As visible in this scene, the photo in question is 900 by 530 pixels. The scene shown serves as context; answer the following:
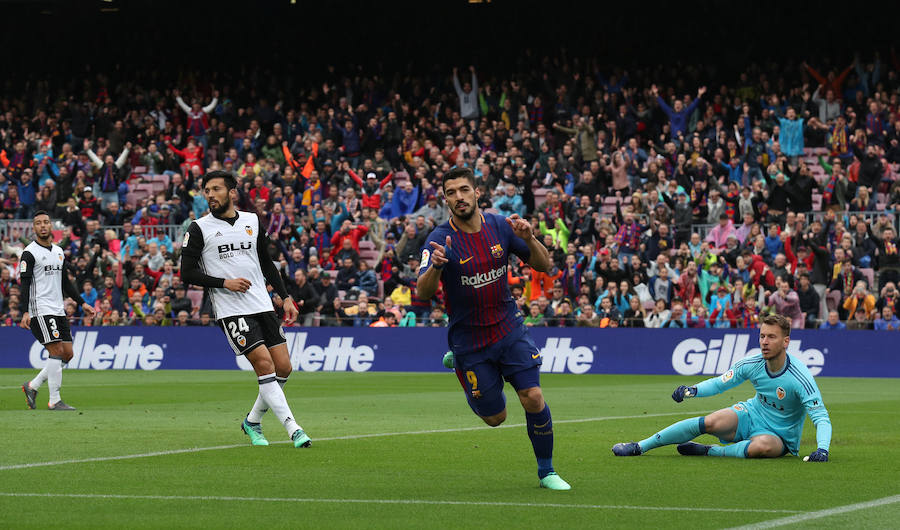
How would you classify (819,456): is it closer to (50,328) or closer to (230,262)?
(230,262)

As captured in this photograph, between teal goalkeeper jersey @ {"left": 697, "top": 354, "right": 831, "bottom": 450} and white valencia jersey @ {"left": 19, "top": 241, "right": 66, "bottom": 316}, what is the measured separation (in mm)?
9999

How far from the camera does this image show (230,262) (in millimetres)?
12836

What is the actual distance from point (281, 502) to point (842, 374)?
773 inches

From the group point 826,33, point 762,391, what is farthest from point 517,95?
point 762,391

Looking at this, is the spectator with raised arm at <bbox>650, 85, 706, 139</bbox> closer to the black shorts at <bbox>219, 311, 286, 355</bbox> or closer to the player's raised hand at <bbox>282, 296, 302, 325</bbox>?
the player's raised hand at <bbox>282, 296, 302, 325</bbox>

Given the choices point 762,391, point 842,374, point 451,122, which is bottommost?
point 842,374

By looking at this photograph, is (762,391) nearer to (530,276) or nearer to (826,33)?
(530,276)

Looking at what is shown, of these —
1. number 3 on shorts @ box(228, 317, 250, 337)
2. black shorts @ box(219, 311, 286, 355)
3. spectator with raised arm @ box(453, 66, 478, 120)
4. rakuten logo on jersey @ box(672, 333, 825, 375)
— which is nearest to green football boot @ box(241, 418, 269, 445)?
black shorts @ box(219, 311, 286, 355)

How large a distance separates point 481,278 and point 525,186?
23583mm

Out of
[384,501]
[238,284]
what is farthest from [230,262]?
[384,501]

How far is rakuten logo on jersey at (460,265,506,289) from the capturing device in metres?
9.48

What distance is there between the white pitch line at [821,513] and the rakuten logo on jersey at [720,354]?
17.6m

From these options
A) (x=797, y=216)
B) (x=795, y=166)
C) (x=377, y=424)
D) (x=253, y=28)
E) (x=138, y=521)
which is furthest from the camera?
(x=253, y=28)

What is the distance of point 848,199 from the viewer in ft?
99.3
